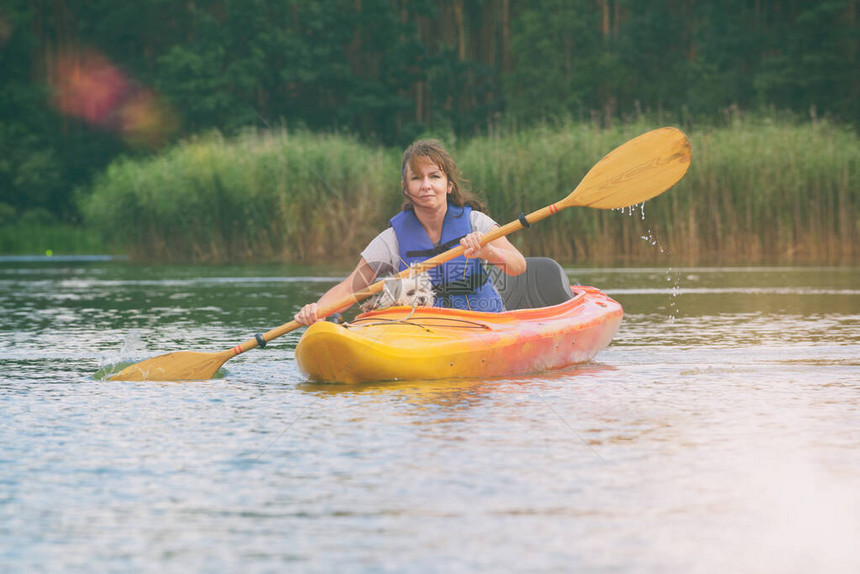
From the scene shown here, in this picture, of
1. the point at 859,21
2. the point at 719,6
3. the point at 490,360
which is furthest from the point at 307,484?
the point at 719,6

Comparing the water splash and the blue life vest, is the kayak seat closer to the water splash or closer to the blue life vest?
the blue life vest

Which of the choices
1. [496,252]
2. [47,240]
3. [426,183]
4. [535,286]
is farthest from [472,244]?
[47,240]

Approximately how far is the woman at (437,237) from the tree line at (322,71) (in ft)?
90.3

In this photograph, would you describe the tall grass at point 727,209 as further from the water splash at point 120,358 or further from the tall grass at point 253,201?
the water splash at point 120,358

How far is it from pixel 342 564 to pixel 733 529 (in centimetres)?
104

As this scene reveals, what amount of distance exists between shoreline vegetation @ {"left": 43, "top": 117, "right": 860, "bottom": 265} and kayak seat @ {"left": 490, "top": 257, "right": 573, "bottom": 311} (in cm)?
814

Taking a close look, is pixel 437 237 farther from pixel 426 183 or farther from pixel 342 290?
pixel 342 290

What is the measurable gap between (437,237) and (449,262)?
0.15m

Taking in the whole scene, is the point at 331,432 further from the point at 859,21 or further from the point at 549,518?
the point at 859,21

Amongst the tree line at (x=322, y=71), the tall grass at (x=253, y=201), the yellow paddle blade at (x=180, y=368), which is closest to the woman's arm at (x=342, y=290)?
the yellow paddle blade at (x=180, y=368)

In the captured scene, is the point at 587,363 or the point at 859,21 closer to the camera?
the point at 587,363

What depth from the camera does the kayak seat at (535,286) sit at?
337 inches

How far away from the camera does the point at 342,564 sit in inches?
131

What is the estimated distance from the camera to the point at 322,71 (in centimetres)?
3819
